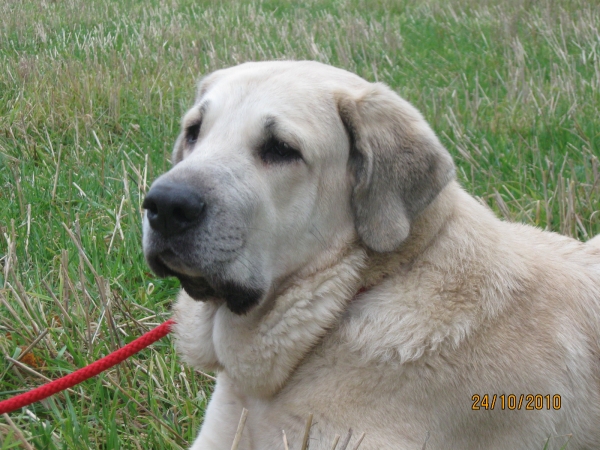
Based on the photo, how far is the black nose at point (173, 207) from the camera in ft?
7.71

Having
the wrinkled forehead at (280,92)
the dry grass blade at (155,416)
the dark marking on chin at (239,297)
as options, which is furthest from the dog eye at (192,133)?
the dry grass blade at (155,416)

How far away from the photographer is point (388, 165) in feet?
8.78

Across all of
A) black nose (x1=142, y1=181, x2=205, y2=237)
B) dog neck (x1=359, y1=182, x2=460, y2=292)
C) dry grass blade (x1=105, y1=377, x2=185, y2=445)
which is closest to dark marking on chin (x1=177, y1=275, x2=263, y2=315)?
black nose (x1=142, y1=181, x2=205, y2=237)

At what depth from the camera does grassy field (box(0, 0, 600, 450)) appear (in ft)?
10.4

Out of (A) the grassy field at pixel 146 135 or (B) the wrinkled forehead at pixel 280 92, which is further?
(A) the grassy field at pixel 146 135

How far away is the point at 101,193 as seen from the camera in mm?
Result: 4816

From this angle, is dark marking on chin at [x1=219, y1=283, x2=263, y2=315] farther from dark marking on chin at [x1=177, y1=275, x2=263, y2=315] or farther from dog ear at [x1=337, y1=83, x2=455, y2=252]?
dog ear at [x1=337, y1=83, x2=455, y2=252]

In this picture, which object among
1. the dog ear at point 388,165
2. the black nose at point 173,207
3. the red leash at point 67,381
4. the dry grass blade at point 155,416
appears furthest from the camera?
the dry grass blade at point 155,416

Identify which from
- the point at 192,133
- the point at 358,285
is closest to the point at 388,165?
the point at 358,285

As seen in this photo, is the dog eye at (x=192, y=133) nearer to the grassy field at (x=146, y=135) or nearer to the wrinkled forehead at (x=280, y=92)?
the wrinkled forehead at (x=280, y=92)

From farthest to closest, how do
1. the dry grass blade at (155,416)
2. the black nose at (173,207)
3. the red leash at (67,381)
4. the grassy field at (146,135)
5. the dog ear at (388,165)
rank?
the grassy field at (146,135)
the dry grass blade at (155,416)
the red leash at (67,381)
the dog ear at (388,165)
the black nose at (173,207)

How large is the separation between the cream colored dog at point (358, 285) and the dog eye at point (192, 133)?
11 cm

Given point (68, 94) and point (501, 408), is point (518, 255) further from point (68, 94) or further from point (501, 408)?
point (68, 94)

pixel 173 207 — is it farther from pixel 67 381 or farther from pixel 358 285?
pixel 67 381
